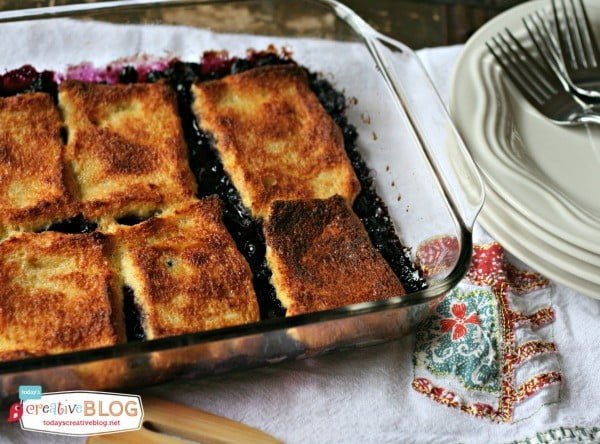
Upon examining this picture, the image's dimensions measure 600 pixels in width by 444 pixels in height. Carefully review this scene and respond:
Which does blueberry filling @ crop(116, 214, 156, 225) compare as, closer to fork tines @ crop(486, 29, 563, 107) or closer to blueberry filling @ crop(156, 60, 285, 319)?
blueberry filling @ crop(156, 60, 285, 319)

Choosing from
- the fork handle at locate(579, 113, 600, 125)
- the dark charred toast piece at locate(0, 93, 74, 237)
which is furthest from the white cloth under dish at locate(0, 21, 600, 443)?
the fork handle at locate(579, 113, 600, 125)

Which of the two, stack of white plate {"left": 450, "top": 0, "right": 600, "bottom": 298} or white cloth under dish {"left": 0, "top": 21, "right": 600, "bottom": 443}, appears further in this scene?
stack of white plate {"left": 450, "top": 0, "right": 600, "bottom": 298}

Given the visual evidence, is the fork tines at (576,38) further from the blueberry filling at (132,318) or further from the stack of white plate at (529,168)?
the blueberry filling at (132,318)

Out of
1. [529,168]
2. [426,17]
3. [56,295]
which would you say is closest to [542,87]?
[529,168]

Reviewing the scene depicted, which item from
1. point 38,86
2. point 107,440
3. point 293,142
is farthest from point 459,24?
point 107,440

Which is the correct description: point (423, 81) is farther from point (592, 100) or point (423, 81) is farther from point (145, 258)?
point (145, 258)

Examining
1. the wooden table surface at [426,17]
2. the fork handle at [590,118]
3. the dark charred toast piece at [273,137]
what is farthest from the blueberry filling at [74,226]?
the fork handle at [590,118]

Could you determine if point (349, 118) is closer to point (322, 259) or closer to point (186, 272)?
point (322, 259)
